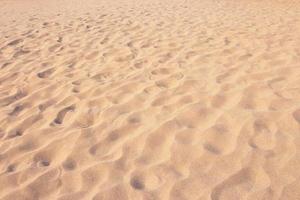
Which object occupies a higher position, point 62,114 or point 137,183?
point 137,183

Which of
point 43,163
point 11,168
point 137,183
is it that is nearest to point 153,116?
point 137,183

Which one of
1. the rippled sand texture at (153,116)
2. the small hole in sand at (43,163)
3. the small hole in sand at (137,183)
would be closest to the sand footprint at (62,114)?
the rippled sand texture at (153,116)

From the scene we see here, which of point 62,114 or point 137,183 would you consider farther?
point 62,114

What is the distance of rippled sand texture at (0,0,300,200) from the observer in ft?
7.53

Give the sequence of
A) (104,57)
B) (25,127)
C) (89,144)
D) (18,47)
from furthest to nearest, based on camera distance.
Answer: (18,47), (104,57), (25,127), (89,144)

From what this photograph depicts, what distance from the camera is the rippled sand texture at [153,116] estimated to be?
2.29 meters

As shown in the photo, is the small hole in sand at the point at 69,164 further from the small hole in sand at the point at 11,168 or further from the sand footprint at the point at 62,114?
the sand footprint at the point at 62,114

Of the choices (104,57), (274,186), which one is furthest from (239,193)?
(104,57)

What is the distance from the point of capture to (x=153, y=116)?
3.05 m

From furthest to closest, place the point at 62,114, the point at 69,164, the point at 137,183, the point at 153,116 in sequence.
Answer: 1. the point at 62,114
2. the point at 153,116
3. the point at 69,164
4. the point at 137,183

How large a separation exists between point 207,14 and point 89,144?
5.46 metres

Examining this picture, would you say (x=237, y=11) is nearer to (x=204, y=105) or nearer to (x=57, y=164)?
(x=204, y=105)

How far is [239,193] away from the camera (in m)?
2.14

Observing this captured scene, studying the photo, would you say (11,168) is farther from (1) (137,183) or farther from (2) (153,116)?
(2) (153,116)
